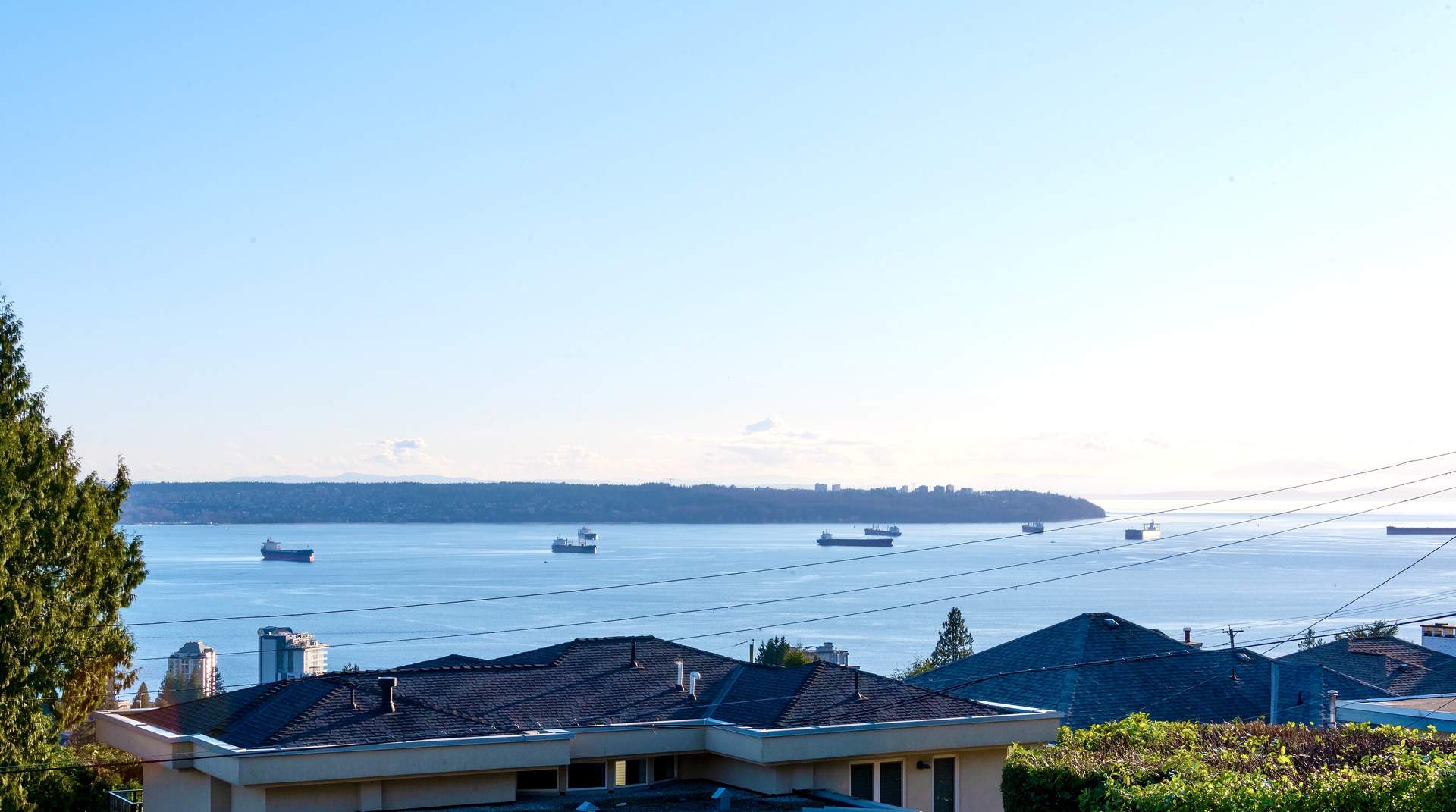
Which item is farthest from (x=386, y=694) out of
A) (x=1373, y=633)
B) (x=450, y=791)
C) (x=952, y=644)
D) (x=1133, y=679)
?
(x=1373, y=633)

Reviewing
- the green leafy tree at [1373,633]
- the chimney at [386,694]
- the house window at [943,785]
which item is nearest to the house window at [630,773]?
the chimney at [386,694]

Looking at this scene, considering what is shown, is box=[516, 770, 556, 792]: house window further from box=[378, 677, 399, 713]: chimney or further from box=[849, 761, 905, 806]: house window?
box=[849, 761, 905, 806]: house window

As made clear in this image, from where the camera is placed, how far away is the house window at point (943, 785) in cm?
2203

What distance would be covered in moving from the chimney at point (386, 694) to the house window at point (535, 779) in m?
2.20

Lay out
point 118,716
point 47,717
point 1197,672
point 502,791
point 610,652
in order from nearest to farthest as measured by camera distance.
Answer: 1. point 502,791
2. point 118,716
3. point 610,652
4. point 47,717
5. point 1197,672

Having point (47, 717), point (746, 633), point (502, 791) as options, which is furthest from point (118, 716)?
point (746, 633)

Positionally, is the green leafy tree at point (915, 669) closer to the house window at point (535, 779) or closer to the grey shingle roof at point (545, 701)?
the grey shingle roof at point (545, 701)

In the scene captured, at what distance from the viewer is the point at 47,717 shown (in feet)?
88.5

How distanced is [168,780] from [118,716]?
2.50 m

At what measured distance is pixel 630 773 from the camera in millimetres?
21359

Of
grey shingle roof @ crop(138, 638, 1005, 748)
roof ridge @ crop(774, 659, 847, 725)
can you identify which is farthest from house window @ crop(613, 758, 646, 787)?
roof ridge @ crop(774, 659, 847, 725)

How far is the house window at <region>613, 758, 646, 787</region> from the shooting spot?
21.2 meters

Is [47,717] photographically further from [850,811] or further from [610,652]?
[850,811]

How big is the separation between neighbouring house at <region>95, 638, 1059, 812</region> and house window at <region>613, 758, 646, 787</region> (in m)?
0.03
